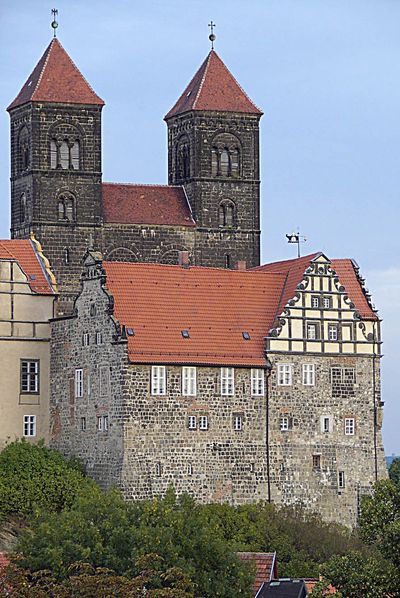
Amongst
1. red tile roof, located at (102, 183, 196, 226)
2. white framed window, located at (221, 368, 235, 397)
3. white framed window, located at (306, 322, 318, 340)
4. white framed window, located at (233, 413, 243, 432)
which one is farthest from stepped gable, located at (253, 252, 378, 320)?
red tile roof, located at (102, 183, 196, 226)

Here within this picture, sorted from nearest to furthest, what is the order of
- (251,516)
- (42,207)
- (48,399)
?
(251,516)
(48,399)
(42,207)

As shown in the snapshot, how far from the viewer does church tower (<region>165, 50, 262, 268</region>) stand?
128m

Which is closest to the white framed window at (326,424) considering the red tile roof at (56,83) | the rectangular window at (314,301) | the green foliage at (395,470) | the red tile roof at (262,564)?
the rectangular window at (314,301)

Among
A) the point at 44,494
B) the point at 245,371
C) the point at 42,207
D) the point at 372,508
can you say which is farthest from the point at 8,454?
the point at 372,508

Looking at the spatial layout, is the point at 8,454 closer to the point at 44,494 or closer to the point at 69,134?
the point at 44,494

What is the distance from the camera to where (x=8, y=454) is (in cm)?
10606

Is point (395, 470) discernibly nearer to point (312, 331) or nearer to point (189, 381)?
point (312, 331)

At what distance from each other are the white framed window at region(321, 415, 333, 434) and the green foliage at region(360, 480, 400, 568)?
29.8 meters

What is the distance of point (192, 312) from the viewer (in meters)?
108

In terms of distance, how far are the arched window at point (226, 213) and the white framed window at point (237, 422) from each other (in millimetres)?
23994

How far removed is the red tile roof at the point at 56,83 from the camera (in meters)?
125

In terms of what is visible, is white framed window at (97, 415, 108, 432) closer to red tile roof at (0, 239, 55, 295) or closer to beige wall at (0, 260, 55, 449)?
beige wall at (0, 260, 55, 449)

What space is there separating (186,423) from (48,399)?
7.25 m

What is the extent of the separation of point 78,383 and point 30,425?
11.2ft
